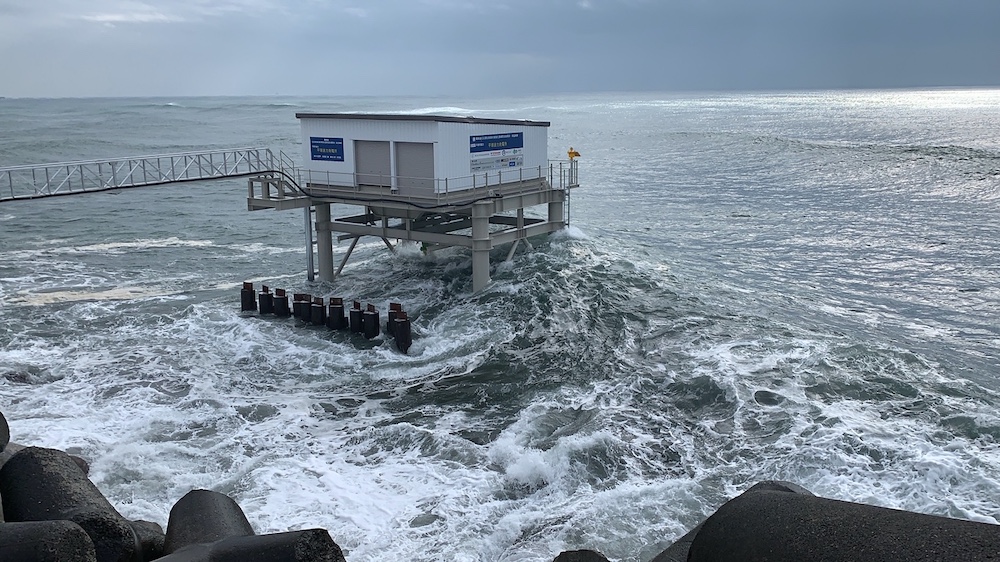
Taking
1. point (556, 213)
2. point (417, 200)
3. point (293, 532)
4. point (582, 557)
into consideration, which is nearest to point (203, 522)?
point (293, 532)

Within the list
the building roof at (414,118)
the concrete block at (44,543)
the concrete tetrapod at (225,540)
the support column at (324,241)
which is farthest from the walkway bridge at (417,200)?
the concrete block at (44,543)

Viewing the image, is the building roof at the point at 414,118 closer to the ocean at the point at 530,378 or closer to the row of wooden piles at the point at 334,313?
the ocean at the point at 530,378

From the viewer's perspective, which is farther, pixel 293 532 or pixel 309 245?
pixel 309 245

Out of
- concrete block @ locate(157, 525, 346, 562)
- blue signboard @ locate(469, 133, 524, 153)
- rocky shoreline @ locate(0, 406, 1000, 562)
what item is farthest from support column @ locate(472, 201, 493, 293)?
concrete block @ locate(157, 525, 346, 562)

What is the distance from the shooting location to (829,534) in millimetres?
7508

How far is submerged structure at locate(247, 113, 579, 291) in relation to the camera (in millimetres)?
28594

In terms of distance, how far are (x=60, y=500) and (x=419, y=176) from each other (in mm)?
18652

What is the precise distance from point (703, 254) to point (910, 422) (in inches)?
772

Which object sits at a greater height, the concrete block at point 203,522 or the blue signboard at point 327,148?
the blue signboard at point 327,148

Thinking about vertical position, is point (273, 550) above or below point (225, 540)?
above

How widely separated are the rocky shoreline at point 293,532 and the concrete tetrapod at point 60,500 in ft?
0.04

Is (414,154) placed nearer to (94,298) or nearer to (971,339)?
(94,298)

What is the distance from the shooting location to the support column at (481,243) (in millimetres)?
29062

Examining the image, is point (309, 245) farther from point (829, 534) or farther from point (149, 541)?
point (829, 534)
